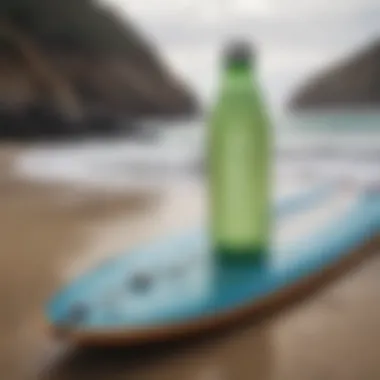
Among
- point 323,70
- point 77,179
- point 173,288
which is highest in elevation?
point 323,70

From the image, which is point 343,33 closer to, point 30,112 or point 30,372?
point 30,112

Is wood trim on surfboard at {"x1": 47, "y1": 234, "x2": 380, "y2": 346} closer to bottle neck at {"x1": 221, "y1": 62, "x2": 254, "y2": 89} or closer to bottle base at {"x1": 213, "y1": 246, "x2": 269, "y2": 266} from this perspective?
bottle base at {"x1": 213, "y1": 246, "x2": 269, "y2": 266}

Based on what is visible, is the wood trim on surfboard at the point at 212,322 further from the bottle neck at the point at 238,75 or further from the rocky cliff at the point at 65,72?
the rocky cliff at the point at 65,72

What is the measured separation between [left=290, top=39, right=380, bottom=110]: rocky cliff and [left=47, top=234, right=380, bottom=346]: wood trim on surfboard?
74cm

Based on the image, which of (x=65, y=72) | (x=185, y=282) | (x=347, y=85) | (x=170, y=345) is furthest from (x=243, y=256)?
(x=65, y=72)

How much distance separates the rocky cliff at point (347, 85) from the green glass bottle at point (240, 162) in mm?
792

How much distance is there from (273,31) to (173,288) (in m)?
1.03

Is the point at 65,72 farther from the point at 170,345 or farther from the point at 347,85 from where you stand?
the point at 170,345

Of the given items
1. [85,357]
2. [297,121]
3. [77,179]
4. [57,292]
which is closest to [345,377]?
[85,357]

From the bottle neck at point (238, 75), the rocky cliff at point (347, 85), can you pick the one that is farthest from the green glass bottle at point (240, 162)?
the rocky cliff at point (347, 85)

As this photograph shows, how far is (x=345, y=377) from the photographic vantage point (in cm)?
85

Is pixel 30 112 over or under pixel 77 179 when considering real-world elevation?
over

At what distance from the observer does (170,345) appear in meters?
0.94

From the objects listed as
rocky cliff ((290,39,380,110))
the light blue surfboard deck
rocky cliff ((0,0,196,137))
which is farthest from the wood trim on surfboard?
rocky cliff ((0,0,196,137))
